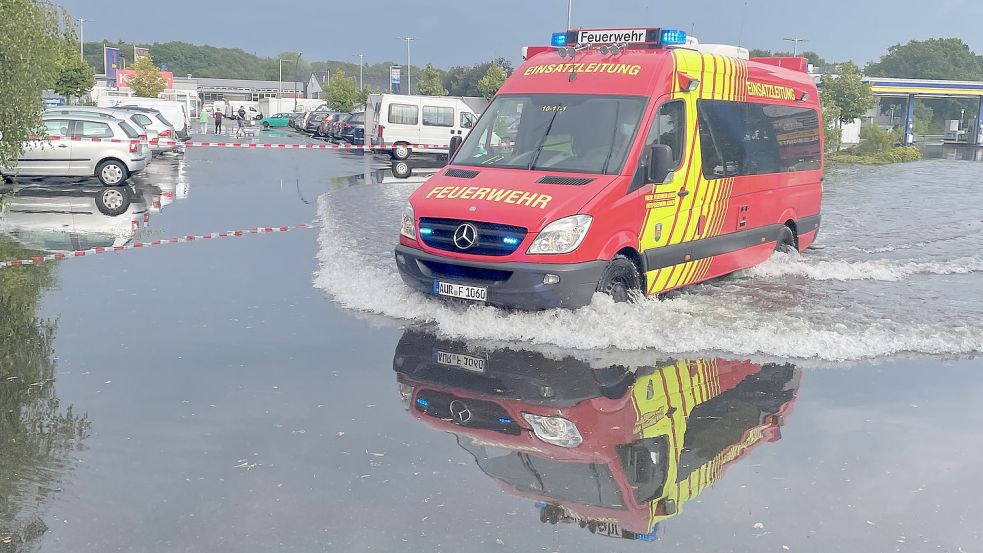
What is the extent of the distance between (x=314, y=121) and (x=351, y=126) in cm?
1278

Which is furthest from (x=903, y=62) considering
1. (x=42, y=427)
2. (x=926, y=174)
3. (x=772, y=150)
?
(x=42, y=427)

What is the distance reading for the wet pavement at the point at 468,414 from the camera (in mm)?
4859

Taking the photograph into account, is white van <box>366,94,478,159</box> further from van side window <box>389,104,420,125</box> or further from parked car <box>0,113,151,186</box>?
parked car <box>0,113,151,186</box>

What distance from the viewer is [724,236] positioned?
35.1 feet

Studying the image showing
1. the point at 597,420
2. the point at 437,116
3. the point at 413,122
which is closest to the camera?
the point at 597,420

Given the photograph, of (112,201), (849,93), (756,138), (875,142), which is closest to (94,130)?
(112,201)

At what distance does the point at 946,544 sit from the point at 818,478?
0.90 meters

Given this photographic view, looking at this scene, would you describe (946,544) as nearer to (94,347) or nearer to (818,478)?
(818,478)

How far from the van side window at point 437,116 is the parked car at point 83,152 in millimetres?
11560

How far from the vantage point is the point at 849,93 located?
48844 millimetres

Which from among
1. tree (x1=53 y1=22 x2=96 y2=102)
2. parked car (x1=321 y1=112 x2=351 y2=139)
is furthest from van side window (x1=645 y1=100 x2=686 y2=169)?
tree (x1=53 y1=22 x2=96 y2=102)

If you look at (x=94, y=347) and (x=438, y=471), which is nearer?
(x=438, y=471)

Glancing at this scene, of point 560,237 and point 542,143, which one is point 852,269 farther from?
point 560,237

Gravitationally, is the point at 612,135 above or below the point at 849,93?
below
